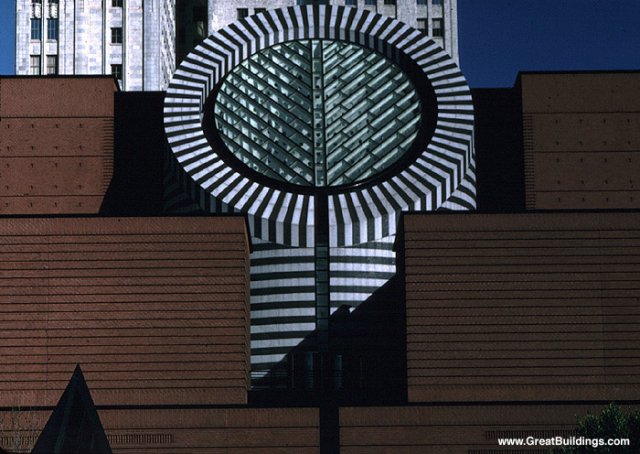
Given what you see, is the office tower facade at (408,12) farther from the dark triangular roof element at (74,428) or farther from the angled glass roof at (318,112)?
the dark triangular roof element at (74,428)

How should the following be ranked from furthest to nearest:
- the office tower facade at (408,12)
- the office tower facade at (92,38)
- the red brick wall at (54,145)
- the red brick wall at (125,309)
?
the office tower facade at (408,12), the office tower facade at (92,38), the red brick wall at (54,145), the red brick wall at (125,309)

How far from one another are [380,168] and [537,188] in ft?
30.0

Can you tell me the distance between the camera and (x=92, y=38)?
14212 centimetres

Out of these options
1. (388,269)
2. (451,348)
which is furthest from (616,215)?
(388,269)

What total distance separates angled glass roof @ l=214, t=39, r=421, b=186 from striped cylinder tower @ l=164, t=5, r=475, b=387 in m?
0.08

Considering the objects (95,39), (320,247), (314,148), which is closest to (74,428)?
(320,247)

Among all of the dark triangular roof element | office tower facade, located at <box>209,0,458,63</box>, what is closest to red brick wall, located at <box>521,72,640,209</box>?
the dark triangular roof element

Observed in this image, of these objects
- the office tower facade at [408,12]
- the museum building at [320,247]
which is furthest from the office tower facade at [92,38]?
the museum building at [320,247]

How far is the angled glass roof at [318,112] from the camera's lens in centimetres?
8394

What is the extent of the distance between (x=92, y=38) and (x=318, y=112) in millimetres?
59987

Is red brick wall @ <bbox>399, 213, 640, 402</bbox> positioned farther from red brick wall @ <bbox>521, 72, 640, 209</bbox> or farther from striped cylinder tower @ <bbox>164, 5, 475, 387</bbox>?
red brick wall @ <bbox>521, 72, 640, 209</bbox>

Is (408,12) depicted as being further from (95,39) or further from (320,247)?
(320,247)

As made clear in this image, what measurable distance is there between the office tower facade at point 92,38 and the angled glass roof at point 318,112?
5324 cm

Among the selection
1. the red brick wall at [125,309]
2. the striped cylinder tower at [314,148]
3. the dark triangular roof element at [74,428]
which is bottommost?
the dark triangular roof element at [74,428]
